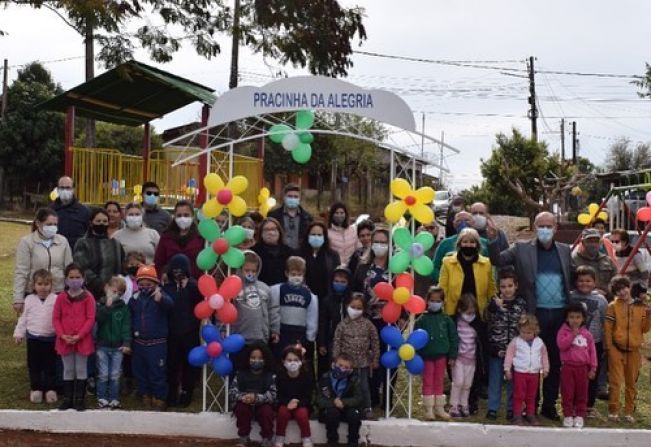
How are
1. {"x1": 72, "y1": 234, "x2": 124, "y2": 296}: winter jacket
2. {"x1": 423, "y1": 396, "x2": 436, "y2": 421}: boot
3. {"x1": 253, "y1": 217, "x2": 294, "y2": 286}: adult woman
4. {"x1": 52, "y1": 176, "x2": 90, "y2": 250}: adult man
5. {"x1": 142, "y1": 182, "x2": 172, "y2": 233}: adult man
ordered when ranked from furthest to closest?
{"x1": 142, "y1": 182, "x2": 172, "y2": 233}: adult man
{"x1": 52, "y1": 176, "x2": 90, "y2": 250}: adult man
{"x1": 72, "y1": 234, "x2": 124, "y2": 296}: winter jacket
{"x1": 253, "y1": 217, "x2": 294, "y2": 286}: adult woman
{"x1": 423, "y1": 396, "x2": 436, "y2": 421}: boot

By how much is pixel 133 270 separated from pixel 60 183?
4.73ft

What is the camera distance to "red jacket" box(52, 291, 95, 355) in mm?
7750

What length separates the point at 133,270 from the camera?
8359 millimetres

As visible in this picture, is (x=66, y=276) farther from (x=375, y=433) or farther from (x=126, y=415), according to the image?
(x=375, y=433)

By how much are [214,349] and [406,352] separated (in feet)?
5.59

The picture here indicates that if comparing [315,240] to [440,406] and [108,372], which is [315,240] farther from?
[108,372]

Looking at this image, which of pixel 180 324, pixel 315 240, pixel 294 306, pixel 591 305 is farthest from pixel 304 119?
pixel 591 305

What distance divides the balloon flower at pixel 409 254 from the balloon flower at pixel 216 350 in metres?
1.55

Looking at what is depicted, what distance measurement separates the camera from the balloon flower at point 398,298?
7.49m

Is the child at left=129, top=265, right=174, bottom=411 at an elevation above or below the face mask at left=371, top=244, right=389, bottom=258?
below

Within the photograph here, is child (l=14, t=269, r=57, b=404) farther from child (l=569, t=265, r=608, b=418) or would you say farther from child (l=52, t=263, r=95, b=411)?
child (l=569, t=265, r=608, b=418)

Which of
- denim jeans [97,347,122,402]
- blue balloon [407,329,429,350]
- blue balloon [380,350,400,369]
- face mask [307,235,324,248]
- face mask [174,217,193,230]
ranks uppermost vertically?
face mask [174,217,193,230]

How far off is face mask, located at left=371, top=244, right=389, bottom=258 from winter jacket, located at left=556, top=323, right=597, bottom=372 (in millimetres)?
1786

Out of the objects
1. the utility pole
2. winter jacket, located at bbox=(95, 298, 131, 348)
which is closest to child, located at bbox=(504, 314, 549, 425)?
winter jacket, located at bbox=(95, 298, 131, 348)
